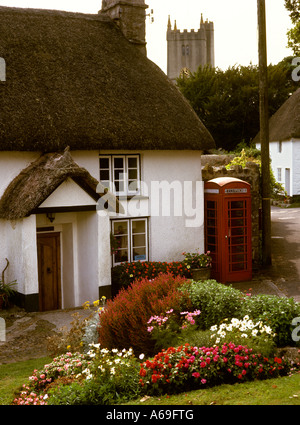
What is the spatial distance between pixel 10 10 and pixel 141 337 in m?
11.8

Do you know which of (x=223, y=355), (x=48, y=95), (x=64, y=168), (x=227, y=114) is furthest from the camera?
(x=227, y=114)

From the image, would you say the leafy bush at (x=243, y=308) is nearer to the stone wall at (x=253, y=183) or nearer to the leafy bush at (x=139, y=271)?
the leafy bush at (x=139, y=271)

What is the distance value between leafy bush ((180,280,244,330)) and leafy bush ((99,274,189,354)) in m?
0.20

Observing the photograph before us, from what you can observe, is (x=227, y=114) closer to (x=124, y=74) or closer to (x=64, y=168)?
(x=124, y=74)

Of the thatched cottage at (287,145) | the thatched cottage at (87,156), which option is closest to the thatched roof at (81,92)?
the thatched cottage at (87,156)

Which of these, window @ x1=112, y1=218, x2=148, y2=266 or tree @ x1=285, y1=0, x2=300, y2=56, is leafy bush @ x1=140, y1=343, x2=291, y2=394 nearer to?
window @ x1=112, y1=218, x2=148, y2=266

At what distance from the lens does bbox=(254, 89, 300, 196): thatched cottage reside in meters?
33.3

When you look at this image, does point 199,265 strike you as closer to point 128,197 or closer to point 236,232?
point 236,232

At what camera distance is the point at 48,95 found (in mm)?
15047

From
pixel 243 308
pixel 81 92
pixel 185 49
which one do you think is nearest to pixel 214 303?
pixel 243 308

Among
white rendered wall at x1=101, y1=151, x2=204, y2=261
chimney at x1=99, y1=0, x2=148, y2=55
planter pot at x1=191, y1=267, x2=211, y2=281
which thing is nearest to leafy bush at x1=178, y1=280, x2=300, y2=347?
planter pot at x1=191, y1=267, x2=211, y2=281

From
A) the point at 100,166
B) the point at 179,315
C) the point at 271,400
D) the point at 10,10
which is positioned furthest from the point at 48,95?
the point at 271,400

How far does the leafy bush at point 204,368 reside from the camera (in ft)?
22.9
